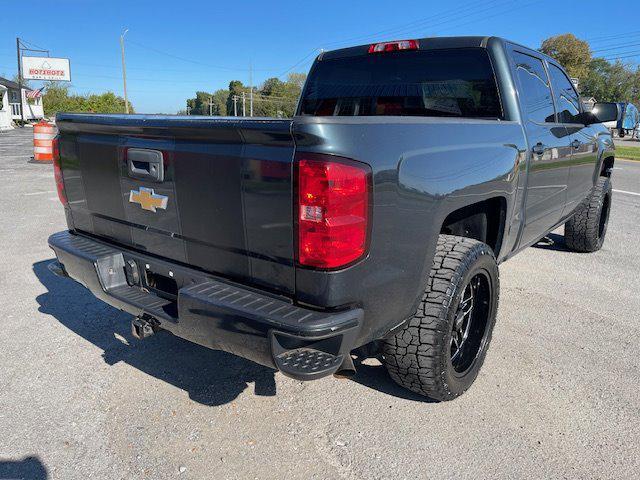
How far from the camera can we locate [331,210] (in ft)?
6.05

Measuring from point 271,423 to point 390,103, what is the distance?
238 cm

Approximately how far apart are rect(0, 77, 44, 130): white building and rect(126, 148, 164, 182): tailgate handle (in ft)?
157

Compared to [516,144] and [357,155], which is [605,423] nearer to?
[516,144]

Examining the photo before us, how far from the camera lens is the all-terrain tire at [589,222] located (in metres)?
5.41

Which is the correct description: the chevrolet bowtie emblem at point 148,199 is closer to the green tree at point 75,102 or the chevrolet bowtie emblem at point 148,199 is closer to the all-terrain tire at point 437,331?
the all-terrain tire at point 437,331

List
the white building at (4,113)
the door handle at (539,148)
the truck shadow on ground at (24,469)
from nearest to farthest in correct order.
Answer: the truck shadow on ground at (24,469)
the door handle at (539,148)
the white building at (4,113)

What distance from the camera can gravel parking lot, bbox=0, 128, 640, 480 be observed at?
7.33 feet

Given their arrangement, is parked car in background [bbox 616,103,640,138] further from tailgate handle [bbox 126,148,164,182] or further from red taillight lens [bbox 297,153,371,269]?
tailgate handle [bbox 126,148,164,182]

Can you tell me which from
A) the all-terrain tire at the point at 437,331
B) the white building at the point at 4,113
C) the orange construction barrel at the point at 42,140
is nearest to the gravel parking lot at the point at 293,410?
the all-terrain tire at the point at 437,331

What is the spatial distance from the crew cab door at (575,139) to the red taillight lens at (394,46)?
1311 millimetres

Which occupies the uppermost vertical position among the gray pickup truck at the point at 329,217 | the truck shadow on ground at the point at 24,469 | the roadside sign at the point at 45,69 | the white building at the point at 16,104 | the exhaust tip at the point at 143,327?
the roadside sign at the point at 45,69

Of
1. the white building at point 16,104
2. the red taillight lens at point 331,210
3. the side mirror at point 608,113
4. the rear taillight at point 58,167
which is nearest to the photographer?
the red taillight lens at point 331,210

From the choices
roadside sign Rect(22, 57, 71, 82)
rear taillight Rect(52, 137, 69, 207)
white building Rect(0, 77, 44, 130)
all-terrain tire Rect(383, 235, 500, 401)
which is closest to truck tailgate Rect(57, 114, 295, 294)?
rear taillight Rect(52, 137, 69, 207)

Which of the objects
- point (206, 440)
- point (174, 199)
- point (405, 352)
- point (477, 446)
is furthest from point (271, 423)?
point (174, 199)
